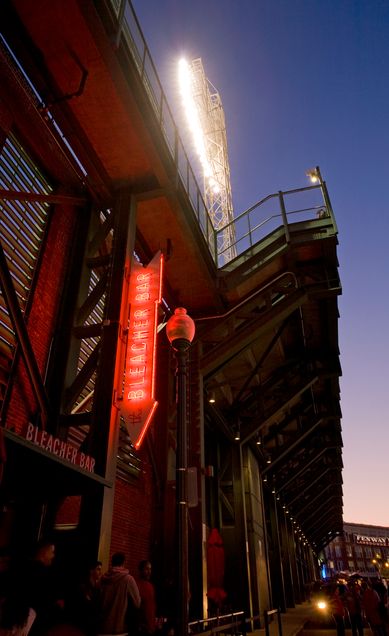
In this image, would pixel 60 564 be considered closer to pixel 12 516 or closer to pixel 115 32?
pixel 12 516

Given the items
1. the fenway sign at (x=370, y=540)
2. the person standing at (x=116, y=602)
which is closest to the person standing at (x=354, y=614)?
the person standing at (x=116, y=602)

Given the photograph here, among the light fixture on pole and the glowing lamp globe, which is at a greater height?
the light fixture on pole

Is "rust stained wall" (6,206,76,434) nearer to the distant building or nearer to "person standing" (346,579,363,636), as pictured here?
"person standing" (346,579,363,636)

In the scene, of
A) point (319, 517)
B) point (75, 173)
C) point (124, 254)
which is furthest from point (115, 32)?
point (319, 517)

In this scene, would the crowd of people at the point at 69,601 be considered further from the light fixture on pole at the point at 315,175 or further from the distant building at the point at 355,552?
the distant building at the point at 355,552

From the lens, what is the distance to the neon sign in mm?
7535

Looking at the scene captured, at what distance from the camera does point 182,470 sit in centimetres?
542

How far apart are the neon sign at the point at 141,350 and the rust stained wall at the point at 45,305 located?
1460mm

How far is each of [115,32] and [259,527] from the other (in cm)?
1971

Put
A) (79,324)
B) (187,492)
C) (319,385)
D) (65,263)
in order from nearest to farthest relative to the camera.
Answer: (187,492)
(79,324)
(65,263)
(319,385)

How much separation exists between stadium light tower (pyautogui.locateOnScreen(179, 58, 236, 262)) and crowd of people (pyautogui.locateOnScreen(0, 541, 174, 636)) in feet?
55.6

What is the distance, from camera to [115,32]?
24.0ft

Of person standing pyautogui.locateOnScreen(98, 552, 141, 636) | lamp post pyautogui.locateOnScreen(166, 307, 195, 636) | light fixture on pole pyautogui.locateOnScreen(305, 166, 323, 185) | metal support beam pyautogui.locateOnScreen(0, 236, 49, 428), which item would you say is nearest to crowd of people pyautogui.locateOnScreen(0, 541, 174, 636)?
person standing pyautogui.locateOnScreen(98, 552, 141, 636)

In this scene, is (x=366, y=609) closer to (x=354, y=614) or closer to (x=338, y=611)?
(x=338, y=611)
